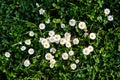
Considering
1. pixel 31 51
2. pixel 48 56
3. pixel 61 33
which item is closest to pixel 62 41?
pixel 61 33

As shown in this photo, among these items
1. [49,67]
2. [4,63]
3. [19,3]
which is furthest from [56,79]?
[19,3]

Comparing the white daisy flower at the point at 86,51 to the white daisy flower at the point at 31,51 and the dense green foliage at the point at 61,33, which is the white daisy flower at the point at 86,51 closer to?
the dense green foliage at the point at 61,33

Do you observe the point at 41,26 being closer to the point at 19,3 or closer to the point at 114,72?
the point at 19,3

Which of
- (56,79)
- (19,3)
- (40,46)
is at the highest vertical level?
(19,3)

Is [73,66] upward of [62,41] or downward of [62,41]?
downward

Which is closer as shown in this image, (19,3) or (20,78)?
(20,78)

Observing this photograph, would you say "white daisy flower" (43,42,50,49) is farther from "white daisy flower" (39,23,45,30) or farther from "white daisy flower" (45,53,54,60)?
"white daisy flower" (39,23,45,30)

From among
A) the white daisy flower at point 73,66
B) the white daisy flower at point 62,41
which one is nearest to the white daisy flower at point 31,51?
the white daisy flower at point 62,41

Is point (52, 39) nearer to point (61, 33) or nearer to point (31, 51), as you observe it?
point (61, 33)
